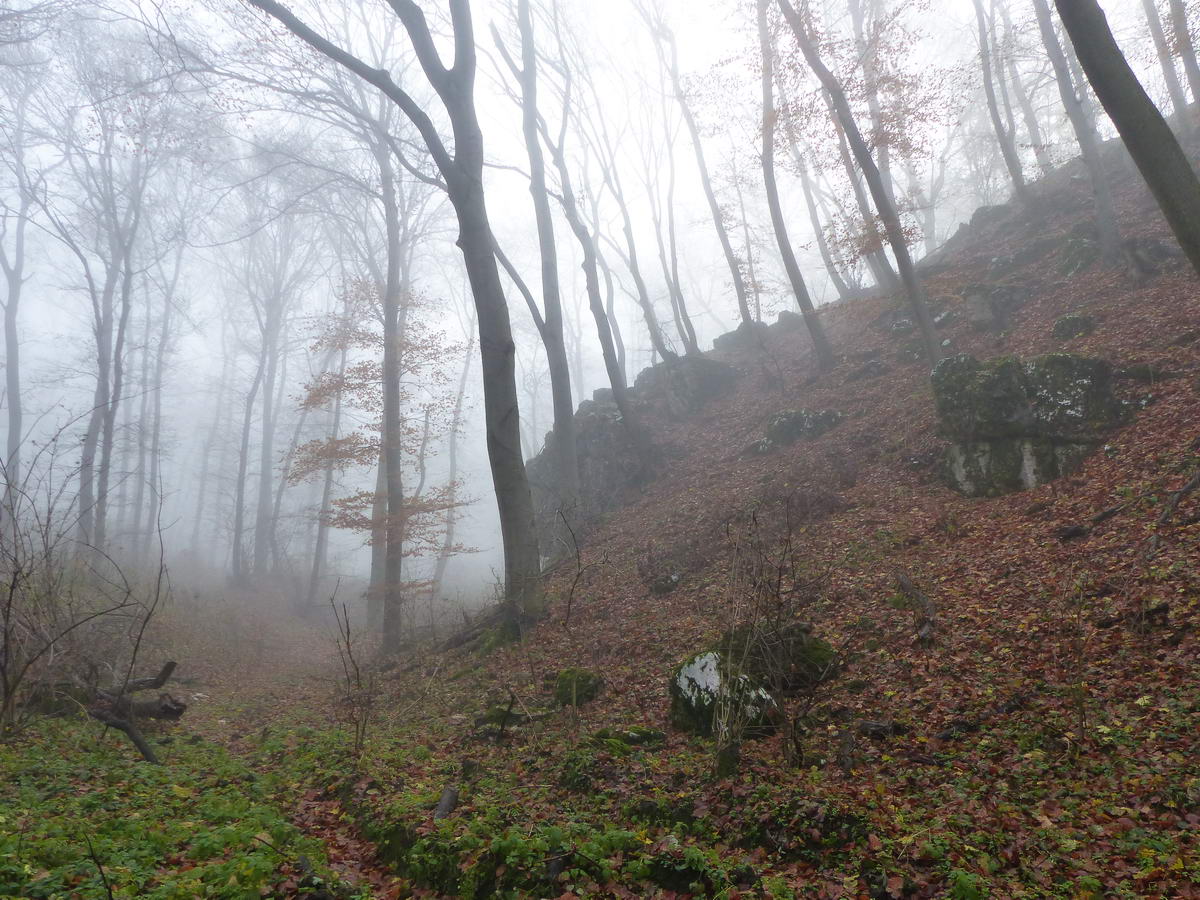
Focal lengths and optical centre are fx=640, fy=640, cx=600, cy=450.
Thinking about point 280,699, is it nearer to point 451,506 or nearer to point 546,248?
point 451,506

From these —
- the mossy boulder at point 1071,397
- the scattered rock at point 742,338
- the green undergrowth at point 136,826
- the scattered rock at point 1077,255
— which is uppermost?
the scattered rock at point 742,338

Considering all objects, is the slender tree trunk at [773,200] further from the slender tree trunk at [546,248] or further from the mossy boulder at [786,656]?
the mossy boulder at [786,656]

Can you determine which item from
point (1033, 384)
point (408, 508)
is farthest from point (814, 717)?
point (408, 508)

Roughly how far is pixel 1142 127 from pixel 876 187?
6732mm

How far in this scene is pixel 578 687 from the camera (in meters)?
6.43

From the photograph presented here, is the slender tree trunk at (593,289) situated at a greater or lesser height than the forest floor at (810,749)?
greater

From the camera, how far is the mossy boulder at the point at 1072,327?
10845 millimetres

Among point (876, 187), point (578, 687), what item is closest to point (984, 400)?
point (876, 187)

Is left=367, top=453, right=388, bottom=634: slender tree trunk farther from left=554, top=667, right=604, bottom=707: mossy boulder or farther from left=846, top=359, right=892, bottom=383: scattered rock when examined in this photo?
left=846, top=359, right=892, bottom=383: scattered rock

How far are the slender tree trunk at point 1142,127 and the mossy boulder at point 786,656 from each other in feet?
Result: 14.2

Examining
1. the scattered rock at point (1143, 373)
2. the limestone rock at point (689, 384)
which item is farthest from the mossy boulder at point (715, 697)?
the limestone rock at point (689, 384)

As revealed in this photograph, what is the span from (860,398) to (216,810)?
1330 centimetres

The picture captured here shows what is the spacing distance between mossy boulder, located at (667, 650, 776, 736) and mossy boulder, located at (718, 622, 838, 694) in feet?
0.41

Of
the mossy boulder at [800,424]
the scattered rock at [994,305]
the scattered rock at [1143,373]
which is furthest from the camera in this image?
the scattered rock at [994,305]
